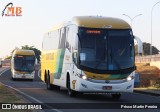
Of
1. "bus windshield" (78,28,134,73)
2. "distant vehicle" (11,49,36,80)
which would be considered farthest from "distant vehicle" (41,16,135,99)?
"distant vehicle" (11,49,36,80)

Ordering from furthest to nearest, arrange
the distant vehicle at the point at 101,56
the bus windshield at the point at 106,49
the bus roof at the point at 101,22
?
1. the bus roof at the point at 101,22
2. the bus windshield at the point at 106,49
3. the distant vehicle at the point at 101,56

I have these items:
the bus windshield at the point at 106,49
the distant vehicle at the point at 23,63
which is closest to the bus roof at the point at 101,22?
the bus windshield at the point at 106,49

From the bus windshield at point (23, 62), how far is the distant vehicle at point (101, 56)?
31170 millimetres

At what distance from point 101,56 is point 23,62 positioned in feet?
110

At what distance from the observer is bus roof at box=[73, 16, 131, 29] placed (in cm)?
2378

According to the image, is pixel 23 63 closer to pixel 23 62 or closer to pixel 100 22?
pixel 23 62

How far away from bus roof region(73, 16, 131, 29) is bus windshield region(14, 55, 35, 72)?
104ft

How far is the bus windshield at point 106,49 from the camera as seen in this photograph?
23.0 meters

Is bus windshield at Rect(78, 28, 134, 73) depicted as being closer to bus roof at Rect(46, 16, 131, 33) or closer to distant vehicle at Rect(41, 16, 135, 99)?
distant vehicle at Rect(41, 16, 135, 99)

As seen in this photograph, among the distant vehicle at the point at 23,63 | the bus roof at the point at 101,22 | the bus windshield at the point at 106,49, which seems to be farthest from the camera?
the distant vehicle at the point at 23,63

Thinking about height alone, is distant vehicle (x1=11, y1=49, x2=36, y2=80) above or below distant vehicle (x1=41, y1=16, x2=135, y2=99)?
below

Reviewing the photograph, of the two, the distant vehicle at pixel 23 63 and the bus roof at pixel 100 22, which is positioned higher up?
the bus roof at pixel 100 22

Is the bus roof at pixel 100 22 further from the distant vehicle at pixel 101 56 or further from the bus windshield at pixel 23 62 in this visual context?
the bus windshield at pixel 23 62

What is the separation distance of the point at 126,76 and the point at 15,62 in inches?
1345
